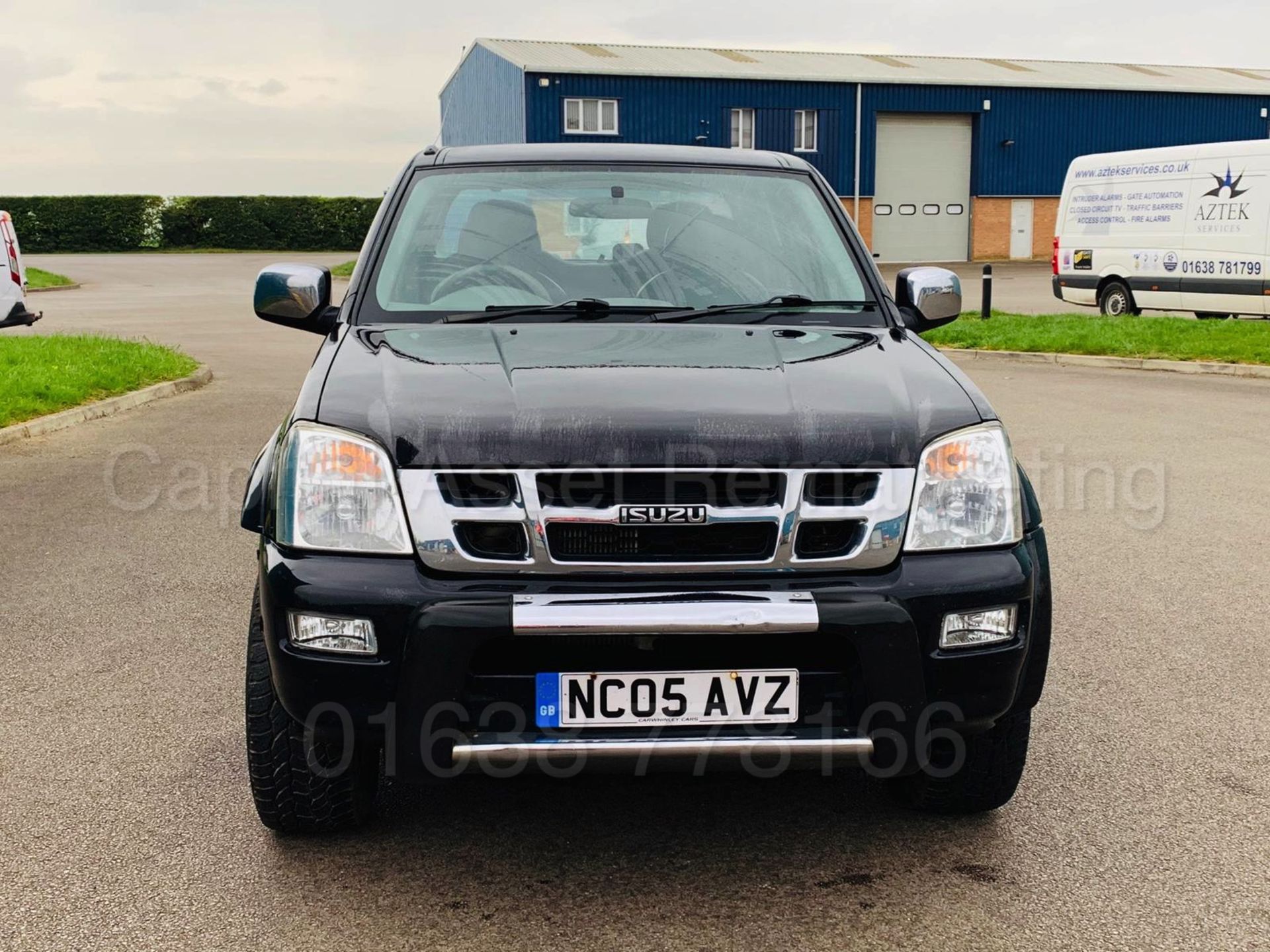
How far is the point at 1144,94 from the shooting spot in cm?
4978

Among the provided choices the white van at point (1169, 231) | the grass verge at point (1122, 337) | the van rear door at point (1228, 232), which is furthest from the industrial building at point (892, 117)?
the grass verge at point (1122, 337)

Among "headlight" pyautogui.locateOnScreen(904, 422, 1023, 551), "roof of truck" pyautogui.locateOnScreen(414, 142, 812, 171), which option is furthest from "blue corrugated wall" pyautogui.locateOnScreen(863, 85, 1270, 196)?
"headlight" pyautogui.locateOnScreen(904, 422, 1023, 551)

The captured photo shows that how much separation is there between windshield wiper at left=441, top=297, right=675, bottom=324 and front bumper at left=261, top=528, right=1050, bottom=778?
1173 millimetres

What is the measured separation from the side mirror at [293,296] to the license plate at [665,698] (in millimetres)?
1810

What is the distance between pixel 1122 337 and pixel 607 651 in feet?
49.8

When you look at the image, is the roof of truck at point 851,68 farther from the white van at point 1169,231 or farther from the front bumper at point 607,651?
the front bumper at point 607,651

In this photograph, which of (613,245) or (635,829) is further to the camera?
(613,245)

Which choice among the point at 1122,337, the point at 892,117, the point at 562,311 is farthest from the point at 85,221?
the point at 562,311

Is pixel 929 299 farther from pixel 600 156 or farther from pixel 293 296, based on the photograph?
pixel 293 296

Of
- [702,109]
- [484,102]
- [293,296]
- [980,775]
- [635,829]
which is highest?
[484,102]

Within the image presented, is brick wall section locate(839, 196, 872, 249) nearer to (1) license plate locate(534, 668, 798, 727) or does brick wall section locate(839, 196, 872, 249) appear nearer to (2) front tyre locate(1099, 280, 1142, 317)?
(2) front tyre locate(1099, 280, 1142, 317)

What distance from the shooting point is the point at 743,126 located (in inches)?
1804

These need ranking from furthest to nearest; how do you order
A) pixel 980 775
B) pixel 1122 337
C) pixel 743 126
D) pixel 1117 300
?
1. pixel 743 126
2. pixel 1117 300
3. pixel 1122 337
4. pixel 980 775

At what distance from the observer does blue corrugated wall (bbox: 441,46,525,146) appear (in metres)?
44.2
